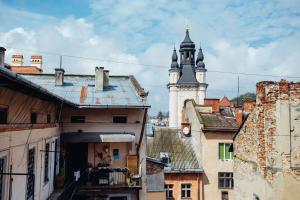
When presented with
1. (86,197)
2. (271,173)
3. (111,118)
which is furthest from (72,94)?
(271,173)

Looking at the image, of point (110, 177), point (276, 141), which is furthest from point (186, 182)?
point (276, 141)

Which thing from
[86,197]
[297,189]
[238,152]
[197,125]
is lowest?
[86,197]

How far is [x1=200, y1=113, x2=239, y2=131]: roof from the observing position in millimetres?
27516

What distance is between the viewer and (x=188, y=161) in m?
28.4

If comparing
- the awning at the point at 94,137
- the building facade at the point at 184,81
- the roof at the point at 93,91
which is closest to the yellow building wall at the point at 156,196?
the awning at the point at 94,137

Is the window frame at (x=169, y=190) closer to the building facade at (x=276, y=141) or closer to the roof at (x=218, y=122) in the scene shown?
the roof at (x=218, y=122)

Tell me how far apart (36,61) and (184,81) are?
46746 mm

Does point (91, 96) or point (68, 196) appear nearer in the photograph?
point (68, 196)

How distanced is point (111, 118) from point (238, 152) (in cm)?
720

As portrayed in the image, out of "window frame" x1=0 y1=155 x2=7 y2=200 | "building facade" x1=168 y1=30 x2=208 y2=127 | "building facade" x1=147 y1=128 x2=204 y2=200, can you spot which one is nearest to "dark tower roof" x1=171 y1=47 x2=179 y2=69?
"building facade" x1=168 y1=30 x2=208 y2=127

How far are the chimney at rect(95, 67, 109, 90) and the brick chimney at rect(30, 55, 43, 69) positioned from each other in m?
9.88

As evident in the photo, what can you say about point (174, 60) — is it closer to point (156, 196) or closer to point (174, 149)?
point (174, 149)

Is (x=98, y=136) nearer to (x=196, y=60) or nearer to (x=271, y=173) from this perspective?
(x=271, y=173)

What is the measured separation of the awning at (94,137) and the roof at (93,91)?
1550mm
